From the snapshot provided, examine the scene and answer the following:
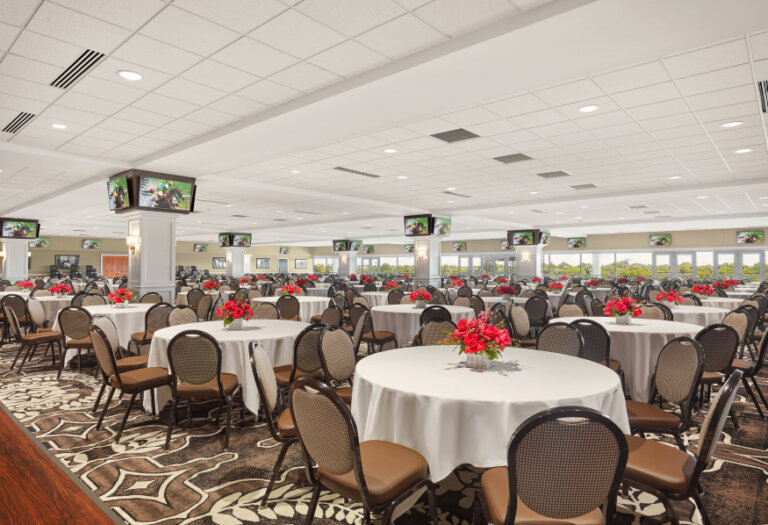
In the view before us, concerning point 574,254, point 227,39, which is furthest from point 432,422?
point 574,254

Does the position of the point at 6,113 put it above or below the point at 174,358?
above

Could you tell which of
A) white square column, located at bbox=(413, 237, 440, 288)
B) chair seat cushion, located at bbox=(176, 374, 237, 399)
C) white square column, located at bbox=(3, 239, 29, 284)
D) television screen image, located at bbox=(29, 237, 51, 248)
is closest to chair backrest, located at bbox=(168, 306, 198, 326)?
chair seat cushion, located at bbox=(176, 374, 237, 399)

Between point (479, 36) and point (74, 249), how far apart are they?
2819cm

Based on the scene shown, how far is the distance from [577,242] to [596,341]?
64.6 feet

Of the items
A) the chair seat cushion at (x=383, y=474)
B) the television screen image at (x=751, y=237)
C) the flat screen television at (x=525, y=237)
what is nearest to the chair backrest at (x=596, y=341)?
the chair seat cushion at (x=383, y=474)

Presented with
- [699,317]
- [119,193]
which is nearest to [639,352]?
[699,317]

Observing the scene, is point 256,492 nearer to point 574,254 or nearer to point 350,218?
point 350,218

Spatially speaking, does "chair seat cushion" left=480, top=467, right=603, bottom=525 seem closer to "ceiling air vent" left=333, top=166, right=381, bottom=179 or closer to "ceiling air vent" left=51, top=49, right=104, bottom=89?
"ceiling air vent" left=51, top=49, right=104, bottom=89

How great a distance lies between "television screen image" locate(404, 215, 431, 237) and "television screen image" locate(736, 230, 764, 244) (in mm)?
13310

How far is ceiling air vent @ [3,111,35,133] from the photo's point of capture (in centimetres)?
517

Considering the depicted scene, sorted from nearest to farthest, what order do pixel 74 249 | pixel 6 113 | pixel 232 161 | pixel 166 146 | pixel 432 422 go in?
1. pixel 432 422
2. pixel 6 113
3. pixel 166 146
4. pixel 232 161
5. pixel 74 249

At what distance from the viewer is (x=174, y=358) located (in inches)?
128

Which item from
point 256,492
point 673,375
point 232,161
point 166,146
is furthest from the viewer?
point 232,161

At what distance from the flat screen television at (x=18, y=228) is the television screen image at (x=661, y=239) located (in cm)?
2346
